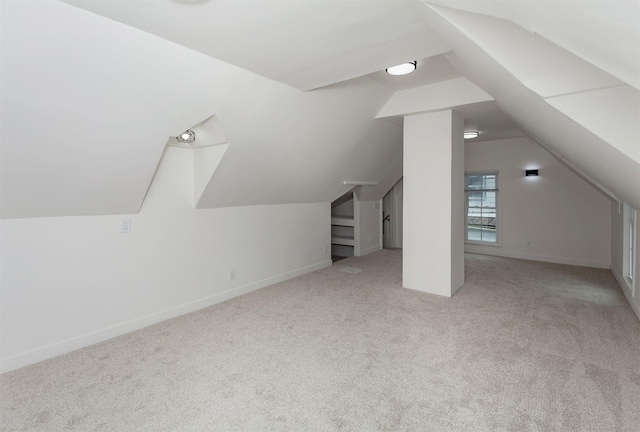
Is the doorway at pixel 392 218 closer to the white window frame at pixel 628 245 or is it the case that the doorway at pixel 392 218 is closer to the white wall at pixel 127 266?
the white wall at pixel 127 266

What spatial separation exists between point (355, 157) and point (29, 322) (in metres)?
4.38

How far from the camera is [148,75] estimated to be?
90.2 inches

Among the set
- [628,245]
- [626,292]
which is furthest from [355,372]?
[628,245]

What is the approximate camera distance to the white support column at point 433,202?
4148 millimetres

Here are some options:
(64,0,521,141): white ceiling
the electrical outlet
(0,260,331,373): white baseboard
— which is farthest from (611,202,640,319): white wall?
the electrical outlet

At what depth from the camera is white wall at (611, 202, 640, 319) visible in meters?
3.61

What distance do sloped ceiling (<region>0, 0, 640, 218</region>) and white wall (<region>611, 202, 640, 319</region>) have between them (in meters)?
1.71

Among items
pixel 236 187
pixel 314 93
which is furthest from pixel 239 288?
pixel 314 93

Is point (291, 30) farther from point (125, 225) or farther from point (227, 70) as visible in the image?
point (125, 225)

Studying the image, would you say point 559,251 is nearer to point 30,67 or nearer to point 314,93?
point 314,93

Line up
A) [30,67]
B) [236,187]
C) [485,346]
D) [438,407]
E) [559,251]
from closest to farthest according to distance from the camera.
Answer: [30,67] → [438,407] → [485,346] → [236,187] → [559,251]

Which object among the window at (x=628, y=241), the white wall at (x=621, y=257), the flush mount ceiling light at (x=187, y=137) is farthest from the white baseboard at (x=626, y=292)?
the flush mount ceiling light at (x=187, y=137)

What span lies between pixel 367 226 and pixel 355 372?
4.96m

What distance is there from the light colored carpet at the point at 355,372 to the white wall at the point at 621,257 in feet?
0.55
